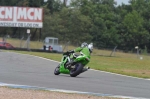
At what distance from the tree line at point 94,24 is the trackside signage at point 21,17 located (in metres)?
15.9

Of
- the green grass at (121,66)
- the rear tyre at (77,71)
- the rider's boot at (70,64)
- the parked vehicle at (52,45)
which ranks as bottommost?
the parked vehicle at (52,45)

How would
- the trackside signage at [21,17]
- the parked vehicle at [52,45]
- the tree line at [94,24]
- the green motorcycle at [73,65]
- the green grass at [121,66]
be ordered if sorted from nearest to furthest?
1. the green motorcycle at [73,65]
2. the green grass at [121,66]
3. the trackside signage at [21,17]
4. the parked vehicle at [52,45]
5. the tree line at [94,24]

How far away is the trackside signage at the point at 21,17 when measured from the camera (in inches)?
2179

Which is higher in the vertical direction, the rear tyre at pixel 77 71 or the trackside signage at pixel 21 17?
the rear tyre at pixel 77 71

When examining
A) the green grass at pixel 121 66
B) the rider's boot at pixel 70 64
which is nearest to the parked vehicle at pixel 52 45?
the green grass at pixel 121 66

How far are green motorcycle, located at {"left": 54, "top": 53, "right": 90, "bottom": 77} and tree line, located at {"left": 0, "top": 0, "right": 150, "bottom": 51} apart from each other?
53.2m

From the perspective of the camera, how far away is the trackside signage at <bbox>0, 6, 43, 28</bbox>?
182 ft

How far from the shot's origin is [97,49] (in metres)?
62.7

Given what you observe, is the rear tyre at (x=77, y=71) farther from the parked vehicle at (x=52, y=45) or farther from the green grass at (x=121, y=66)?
the parked vehicle at (x=52, y=45)

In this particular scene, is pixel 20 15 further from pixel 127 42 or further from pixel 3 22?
pixel 127 42

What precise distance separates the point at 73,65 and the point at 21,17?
38.6 meters

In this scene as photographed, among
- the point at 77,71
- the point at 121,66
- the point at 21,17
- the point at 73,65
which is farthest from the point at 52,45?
the point at 77,71

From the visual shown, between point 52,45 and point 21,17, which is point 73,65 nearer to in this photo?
point 21,17

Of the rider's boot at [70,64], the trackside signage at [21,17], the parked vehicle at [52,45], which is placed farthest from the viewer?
the parked vehicle at [52,45]
